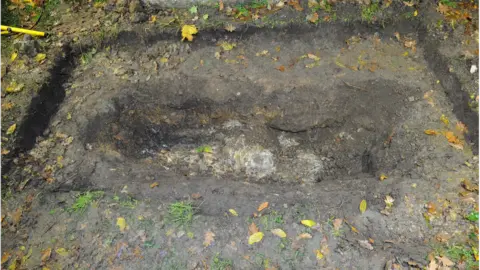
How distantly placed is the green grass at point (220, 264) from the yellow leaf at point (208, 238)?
0.16m

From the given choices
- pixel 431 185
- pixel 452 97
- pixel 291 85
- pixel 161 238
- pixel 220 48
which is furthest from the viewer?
pixel 220 48

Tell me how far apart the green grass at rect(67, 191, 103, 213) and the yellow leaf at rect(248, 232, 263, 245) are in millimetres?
1669

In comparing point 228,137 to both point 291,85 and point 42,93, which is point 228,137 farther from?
point 42,93

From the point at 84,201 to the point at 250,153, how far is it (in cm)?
213

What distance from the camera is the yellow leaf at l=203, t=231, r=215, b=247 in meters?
3.44

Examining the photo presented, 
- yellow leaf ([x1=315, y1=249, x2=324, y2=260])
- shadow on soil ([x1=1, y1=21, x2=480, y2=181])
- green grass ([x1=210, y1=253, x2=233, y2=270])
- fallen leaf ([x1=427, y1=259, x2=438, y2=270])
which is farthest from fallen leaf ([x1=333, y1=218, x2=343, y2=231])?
shadow on soil ([x1=1, y1=21, x2=480, y2=181])

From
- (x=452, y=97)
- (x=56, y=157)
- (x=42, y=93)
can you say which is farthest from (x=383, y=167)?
(x=42, y=93)

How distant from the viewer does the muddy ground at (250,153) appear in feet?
11.2

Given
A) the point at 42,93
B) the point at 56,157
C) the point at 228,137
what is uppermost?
the point at 42,93

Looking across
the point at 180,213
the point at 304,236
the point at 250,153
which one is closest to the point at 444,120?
the point at 304,236

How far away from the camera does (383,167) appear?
4.21m

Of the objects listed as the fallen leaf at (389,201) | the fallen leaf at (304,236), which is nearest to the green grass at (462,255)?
the fallen leaf at (389,201)

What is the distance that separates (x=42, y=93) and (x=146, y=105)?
1323mm

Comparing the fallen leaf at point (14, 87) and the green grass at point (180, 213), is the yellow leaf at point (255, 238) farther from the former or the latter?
the fallen leaf at point (14, 87)
